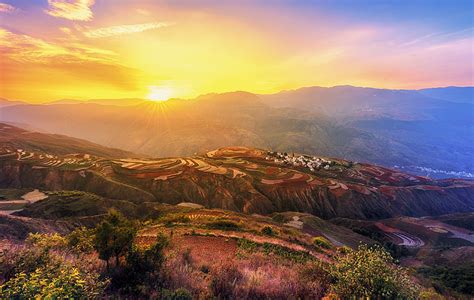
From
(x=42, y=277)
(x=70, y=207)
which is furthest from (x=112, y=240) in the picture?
(x=70, y=207)

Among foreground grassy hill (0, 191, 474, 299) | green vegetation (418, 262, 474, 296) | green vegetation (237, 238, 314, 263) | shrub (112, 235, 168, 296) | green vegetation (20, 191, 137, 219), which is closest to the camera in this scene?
shrub (112, 235, 168, 296)

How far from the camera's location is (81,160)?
92.2 metres

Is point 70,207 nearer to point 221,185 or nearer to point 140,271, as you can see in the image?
point 221,185

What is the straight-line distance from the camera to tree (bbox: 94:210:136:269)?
9.34 meters

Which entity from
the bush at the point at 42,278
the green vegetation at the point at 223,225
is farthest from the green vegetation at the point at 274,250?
the bush at the point at 42,278

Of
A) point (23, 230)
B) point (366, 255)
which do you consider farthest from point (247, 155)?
point (366, 255)

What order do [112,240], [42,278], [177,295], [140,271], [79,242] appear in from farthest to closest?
[79,242], [112,240], [140,271], [177,295], [42,278]

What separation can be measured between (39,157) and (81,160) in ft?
51.8

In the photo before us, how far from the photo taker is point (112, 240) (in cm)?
952

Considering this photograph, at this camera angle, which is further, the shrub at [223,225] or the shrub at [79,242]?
the shrub at [223,225]

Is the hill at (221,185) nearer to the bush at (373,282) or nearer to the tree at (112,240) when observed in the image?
the tree at (112,240)

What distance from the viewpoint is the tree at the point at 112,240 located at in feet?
30.7

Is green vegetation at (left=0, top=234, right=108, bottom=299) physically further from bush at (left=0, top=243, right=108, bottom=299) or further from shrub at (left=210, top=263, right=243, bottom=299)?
shrub at (left=210, top=263, right=243, bottom=299)

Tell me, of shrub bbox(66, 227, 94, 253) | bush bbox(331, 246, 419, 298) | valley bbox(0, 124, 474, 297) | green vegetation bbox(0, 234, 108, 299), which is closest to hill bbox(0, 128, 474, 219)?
valley bbox(0, 124, 474, 297)
